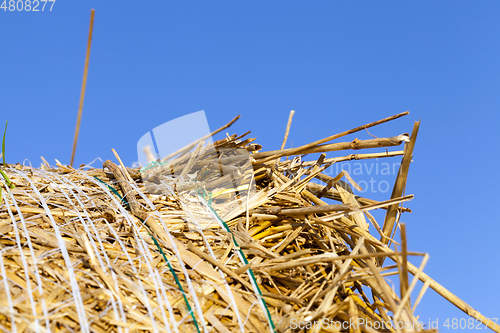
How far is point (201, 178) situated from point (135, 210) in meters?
0.46

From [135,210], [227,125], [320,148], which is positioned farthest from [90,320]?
[227,125]

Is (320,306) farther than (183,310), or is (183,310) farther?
(320,306)

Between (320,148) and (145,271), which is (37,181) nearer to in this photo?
(145,271)

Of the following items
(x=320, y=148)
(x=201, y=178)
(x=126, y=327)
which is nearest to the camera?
(x=126, y=327)

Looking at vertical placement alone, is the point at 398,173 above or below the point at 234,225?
above

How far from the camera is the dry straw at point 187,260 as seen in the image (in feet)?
3.25

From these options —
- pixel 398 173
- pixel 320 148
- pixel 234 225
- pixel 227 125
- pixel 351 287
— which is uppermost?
pixel 227 125

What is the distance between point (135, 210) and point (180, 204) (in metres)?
0.19

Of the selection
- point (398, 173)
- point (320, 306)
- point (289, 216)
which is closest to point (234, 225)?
point (289, 216)

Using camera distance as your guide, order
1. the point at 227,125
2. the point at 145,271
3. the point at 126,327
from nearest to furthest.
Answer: the point at 126,327
the point at 145,271
the point at 227,125

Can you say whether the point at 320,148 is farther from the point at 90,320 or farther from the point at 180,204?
the point at 90,320

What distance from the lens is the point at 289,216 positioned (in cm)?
151

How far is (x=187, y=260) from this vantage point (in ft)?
3.86

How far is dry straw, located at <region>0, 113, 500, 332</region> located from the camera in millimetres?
990
